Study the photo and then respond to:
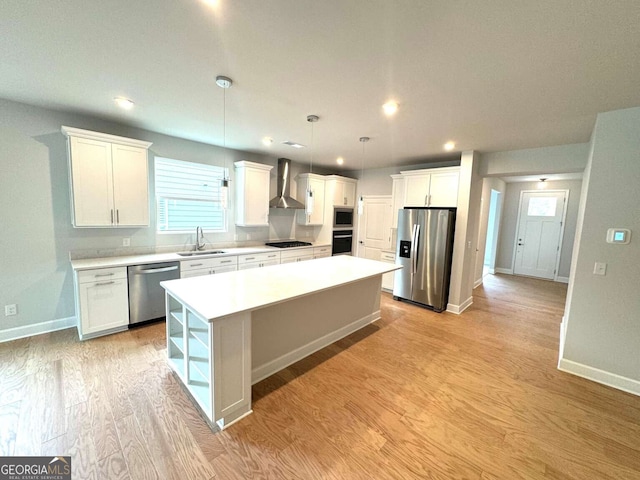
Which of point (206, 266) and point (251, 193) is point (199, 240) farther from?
point (251, 193)

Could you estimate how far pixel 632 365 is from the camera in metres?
2.38

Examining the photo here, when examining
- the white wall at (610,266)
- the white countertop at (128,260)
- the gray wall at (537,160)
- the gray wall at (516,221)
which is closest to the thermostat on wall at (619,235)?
the white wall at (610,266)

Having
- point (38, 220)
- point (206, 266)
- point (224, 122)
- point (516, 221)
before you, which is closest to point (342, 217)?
point (206, 266)

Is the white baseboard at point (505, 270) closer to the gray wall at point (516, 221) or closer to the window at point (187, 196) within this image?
the gray wall at point (516, 221)

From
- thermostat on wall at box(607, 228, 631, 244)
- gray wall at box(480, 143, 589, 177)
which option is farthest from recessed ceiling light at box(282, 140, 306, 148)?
thermostat on wall at box(607, 228, 631, 244)

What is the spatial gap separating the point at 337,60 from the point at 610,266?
3162 millimetres

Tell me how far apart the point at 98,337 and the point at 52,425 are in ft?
4.56

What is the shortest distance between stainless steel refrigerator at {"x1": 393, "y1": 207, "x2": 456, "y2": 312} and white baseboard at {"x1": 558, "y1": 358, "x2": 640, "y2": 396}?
5.38 feet

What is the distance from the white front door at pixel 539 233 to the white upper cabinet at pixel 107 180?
8552mm

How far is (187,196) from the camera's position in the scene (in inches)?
161

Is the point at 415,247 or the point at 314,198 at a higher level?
the point at 314,198

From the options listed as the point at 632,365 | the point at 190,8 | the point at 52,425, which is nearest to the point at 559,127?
the point at 632,365

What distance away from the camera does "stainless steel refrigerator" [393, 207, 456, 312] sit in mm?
4070

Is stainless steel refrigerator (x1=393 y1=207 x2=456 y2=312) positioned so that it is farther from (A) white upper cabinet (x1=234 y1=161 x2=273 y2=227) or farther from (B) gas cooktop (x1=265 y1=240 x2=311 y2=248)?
(A) white upper cabinet (x1=234 y1=161 x2=273 y2=227)
